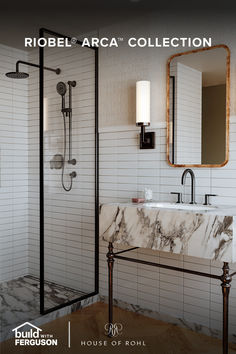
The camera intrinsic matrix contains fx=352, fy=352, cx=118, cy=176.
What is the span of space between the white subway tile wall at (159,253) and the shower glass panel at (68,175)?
15 centimetres

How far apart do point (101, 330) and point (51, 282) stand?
52 centimetres

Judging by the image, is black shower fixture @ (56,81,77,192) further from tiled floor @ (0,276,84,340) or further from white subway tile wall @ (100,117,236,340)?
tiled floor @ (0,276,84,340)

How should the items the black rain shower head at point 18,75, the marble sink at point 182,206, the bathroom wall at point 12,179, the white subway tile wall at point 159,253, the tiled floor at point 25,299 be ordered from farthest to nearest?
the bathroom wall at point 12,179 → the black rain shower head at point 18,75 → the tiled floor at point 25,299 → the white subway tile wall at point 159,253 → the marble sink at point 182,206

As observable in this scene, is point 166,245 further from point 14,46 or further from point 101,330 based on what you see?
point 14,46

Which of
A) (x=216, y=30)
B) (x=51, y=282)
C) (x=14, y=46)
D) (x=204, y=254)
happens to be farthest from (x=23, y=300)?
(x=216, y=30)

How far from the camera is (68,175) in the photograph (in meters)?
2.83

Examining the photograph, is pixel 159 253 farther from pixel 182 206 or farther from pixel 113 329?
pixel 113 329

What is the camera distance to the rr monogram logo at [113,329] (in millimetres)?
2508

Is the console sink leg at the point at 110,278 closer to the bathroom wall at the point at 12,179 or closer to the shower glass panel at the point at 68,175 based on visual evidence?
the shower glass panel at the point at 68,175

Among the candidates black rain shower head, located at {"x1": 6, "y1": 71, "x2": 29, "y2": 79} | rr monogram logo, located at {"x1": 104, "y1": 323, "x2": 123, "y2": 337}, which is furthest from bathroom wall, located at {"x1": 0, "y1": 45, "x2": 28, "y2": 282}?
rr monogram logo, located at {"x1": 104, "y1": 323, "x2": 123, "y2": 337}

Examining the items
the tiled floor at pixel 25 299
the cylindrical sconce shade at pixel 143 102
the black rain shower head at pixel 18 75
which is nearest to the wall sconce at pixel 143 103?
the cylindrical sconce shade at pixel 143 102

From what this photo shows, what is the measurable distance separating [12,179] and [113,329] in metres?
1.77

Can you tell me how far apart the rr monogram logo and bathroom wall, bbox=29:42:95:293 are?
1.62 ft

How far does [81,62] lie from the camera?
115 inches
